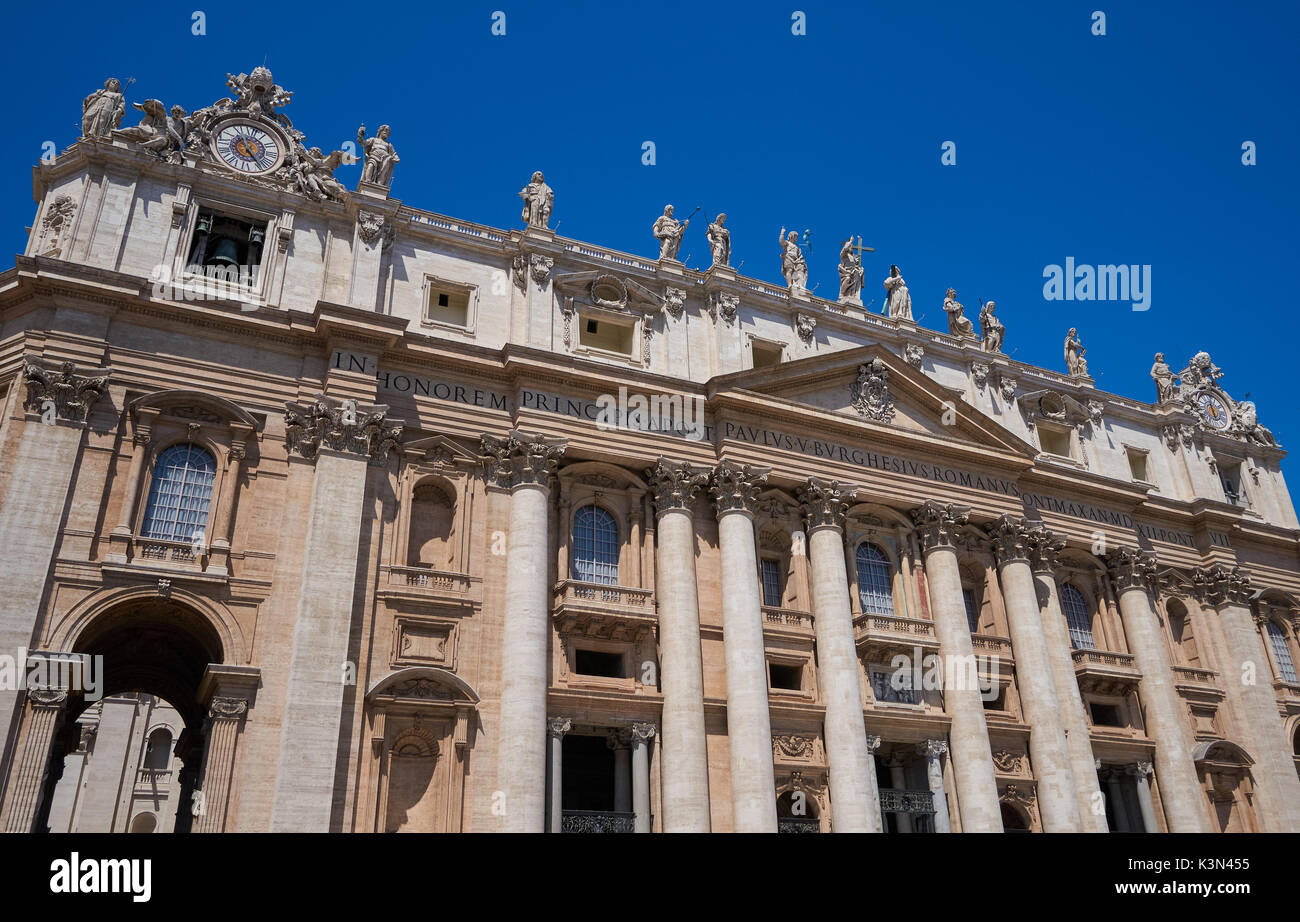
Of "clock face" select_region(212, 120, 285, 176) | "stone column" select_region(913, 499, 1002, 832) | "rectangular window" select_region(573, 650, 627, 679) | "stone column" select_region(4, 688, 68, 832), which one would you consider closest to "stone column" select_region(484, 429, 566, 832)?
"rectangular window" select_region(573, 650, 627, 679)

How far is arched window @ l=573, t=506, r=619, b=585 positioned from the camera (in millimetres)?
31000

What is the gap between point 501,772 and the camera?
2622 cm

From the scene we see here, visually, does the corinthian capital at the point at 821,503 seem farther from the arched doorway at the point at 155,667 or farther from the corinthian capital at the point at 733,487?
the arched doorway at the point at 155,667

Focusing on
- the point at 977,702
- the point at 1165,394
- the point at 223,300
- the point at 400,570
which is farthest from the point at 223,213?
the point at 1165,394

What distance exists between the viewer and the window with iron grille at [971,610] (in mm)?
36719

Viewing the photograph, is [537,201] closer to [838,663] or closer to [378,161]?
[378,161]

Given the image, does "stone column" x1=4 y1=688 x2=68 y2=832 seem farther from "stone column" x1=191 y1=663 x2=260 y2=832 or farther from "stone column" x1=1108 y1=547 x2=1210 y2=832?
"stone column" x1=1108 y1=547 x2=1210 y2=832

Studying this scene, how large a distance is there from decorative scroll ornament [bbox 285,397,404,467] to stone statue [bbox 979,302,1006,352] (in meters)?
25.1

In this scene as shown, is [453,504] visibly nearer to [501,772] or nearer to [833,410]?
[501,772]

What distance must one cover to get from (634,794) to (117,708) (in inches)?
1381

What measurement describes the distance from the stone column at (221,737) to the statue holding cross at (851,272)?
24818 mm

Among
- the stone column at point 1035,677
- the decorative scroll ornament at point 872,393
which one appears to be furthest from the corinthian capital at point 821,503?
the stone column at point 1035,677

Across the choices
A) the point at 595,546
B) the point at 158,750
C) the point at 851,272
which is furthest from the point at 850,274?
the point at 158,750

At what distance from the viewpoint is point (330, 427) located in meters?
28.1
